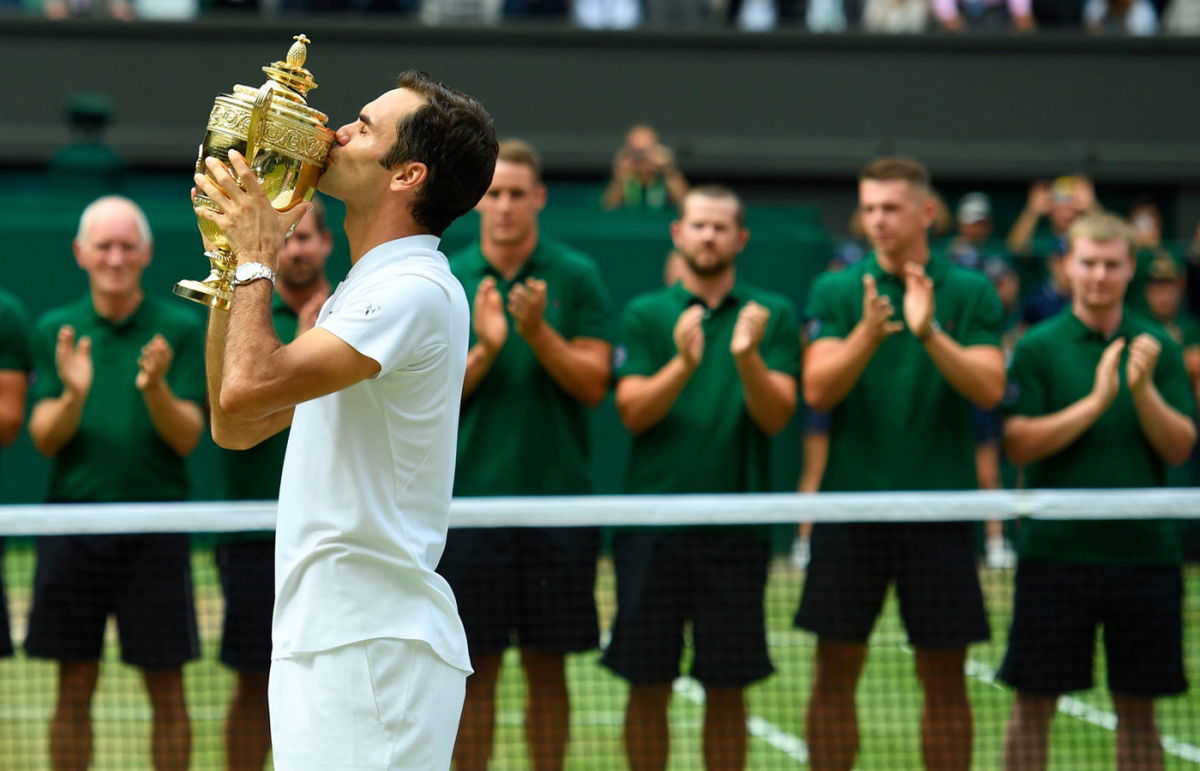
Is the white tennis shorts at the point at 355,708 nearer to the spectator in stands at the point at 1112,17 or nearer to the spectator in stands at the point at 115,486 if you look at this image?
the spectator in stands at the point at 115,486

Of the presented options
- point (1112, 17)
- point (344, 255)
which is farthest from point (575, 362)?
point (1112, 17)

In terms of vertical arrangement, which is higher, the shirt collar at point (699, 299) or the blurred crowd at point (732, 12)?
the blurred crowd at point (732, 12)

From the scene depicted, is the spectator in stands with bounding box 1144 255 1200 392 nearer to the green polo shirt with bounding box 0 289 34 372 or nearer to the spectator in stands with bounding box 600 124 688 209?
the spectator in stands with bounding box 600 124 688 209

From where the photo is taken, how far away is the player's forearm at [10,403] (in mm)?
6254

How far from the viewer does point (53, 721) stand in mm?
6121

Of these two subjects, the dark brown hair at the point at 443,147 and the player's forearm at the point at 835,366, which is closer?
the dark brown hair at the point at 443,147

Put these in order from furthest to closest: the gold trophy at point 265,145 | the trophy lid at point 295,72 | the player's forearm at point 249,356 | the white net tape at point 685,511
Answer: the white net tape at point 685,511
the trophy lid at point 295,72
the gold trophy at point 265,145
the player's forearm at point 249,356

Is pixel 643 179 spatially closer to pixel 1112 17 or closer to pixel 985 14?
pixel 985 14

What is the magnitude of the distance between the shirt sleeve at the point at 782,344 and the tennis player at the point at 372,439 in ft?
10.3

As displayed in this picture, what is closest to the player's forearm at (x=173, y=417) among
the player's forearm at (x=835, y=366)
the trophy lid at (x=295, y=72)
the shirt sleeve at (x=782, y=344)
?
the shirt sleeve at (x=782, y=344)

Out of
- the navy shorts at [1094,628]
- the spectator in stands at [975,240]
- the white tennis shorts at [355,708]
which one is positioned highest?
the spectator in stands at [975,240]

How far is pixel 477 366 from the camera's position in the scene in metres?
6.13

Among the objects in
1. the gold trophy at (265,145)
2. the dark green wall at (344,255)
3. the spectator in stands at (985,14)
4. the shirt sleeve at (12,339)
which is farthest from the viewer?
the spectator in stands at (985,14)

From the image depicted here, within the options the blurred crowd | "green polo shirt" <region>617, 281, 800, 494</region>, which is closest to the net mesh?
"green polo shirt" <region>617, 281, 800, 494</region>
